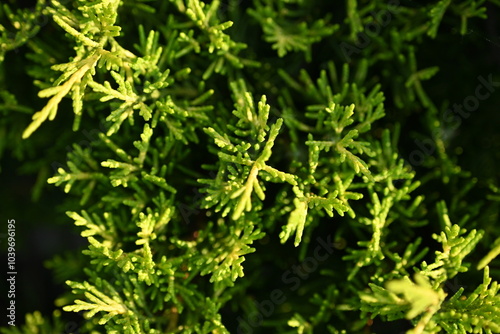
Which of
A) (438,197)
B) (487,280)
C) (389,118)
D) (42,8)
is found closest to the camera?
(487,280)

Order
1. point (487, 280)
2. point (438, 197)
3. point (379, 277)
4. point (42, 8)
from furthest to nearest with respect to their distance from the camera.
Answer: point (438, 197)
point (42, 8)
point (379, 277)
point (487, 280)

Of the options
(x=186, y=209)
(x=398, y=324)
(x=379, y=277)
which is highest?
(x=186, y=209)

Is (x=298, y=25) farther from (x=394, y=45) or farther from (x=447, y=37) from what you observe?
(x=447, y=37)

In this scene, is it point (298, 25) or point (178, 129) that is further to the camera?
point (298, 25)

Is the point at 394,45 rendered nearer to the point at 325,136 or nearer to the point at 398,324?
the point at 325,136

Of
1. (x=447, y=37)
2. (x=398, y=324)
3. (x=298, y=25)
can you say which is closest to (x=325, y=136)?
(x=298, y=25)

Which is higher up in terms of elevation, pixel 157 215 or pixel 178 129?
pixel 178 129
